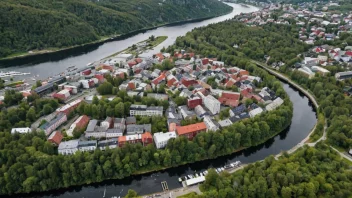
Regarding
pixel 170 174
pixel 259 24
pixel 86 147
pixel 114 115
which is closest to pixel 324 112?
pixel 170 174

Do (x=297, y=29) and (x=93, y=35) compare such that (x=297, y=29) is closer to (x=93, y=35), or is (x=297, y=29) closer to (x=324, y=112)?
(x=324, y=112)

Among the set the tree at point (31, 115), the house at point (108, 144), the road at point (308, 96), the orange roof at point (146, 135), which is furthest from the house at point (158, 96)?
the road at point (308, 96)

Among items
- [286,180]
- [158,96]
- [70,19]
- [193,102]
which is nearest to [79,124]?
[158,96]

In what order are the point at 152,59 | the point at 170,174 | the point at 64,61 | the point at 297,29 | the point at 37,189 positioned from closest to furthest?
the point at 37,189 → the point at 170,174 → the point at 152,59 → the point at 64,61 → the point at 297,29

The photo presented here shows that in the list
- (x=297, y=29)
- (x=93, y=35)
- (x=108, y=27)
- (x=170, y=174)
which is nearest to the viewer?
(x=170, y=174)

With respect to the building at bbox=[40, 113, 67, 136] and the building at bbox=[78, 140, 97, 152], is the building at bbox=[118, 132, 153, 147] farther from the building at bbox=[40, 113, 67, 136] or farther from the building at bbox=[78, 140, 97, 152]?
the building at bbox=[40, 113, 67, 136]

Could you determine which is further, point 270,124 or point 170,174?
point 270,124

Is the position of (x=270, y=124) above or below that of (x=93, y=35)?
below

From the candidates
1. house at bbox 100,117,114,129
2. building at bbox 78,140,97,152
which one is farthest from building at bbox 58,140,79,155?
house at bbox 100,117,114,129
